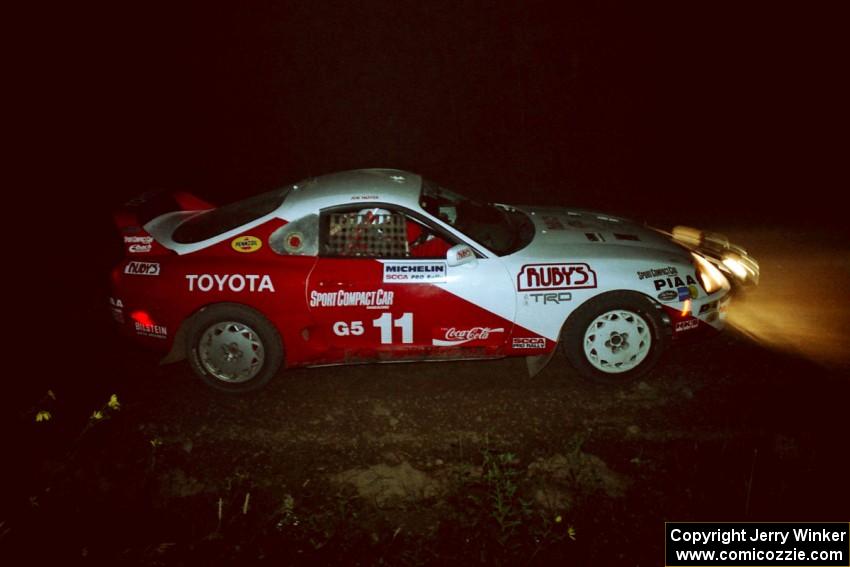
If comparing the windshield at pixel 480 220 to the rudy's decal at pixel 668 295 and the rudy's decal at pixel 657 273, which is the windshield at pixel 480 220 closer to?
the rudy's decal at pixel 657 273

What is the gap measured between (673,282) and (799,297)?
2.35m

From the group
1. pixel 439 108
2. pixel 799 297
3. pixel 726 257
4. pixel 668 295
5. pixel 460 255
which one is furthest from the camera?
pixel 439 108

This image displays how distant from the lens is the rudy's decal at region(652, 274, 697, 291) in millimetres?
4832

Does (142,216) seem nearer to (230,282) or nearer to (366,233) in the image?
(230,282)

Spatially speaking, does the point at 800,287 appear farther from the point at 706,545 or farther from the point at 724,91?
the point at 724,91

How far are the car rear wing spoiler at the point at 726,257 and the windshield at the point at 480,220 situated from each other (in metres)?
1.58

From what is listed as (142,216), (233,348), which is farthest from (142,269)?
(233,348)

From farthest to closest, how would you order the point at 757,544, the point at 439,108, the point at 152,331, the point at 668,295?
the point at 439,108, the point at 152,331, the point at 668,295, the point at 757,544

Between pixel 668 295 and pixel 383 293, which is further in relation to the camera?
pixel 668 295

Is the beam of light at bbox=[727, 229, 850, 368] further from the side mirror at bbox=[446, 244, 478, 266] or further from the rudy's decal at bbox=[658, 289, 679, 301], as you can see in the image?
the side mirror at bbox=[446, 244, 478, 266]

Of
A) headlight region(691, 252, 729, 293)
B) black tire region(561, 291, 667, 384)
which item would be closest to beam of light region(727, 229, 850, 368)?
headlight region(691, 252, 729, 293)

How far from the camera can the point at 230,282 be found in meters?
4.76

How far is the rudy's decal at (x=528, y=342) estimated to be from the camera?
486 centimetres

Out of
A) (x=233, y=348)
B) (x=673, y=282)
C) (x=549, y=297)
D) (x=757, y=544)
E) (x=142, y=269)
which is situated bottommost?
(x=757, y=544)
